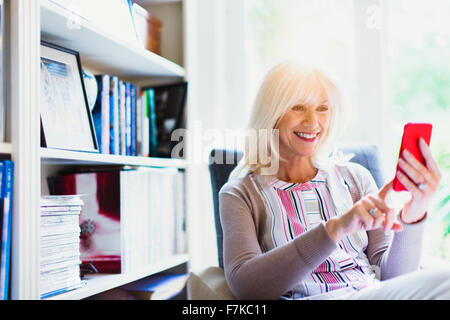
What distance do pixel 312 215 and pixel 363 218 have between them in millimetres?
203

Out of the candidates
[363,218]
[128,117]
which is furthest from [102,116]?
[363,218]

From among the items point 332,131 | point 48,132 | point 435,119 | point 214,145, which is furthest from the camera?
point 214,145

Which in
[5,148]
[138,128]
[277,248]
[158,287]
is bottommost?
[158,287]

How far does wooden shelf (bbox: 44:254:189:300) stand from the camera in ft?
3.45

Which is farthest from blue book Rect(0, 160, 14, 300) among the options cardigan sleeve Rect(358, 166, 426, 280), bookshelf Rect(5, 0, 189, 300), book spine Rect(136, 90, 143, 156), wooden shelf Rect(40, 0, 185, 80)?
cardigan sleeve Rect(358, 166, 426, 280)

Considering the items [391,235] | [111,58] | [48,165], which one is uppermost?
[111,58]

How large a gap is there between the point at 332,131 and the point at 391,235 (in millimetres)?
311

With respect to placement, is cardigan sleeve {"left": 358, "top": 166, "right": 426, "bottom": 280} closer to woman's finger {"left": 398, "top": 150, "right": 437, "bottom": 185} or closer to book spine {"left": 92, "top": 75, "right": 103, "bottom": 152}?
woman's finger {"left": 398, "top": 150, "right": 437, "bottom": 185}

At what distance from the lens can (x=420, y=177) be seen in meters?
0.87

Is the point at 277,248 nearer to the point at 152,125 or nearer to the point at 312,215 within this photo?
the point at 312,215

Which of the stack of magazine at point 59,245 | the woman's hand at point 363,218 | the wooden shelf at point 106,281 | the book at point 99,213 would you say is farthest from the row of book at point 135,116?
the woman's hand at point 363,218
